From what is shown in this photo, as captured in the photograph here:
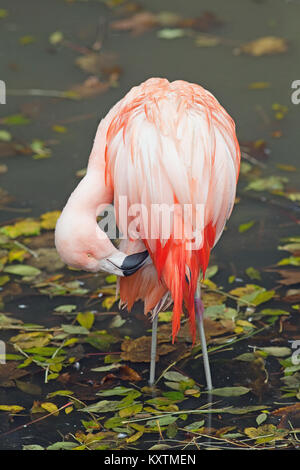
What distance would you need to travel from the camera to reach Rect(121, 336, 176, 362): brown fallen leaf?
3.60 metres

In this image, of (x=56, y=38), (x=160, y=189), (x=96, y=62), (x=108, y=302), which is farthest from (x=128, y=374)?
(x=56, y=38)

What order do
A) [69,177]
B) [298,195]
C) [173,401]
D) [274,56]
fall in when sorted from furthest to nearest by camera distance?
[274,56] → [69,177] → [298,195] → [173,401]

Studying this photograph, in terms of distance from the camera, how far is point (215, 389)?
3365 millimetres

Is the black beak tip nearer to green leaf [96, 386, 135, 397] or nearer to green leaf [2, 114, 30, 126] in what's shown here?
green leaf [96, 386, 135, 397]

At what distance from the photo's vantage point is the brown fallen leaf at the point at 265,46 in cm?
616

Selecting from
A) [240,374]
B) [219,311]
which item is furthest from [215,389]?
[219,311]

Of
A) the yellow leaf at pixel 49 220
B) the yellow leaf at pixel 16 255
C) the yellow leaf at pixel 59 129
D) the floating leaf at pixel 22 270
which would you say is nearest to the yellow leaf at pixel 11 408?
the floating leaf at pixel 22 270

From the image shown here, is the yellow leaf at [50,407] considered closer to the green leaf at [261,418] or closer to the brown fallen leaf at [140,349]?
the brown fallen leaf at [140,349]

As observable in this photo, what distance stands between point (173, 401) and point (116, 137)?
3.89 feet

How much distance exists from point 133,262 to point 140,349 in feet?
2.17

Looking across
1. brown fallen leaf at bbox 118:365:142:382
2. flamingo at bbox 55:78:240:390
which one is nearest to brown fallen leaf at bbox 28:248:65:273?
brown fallen leaf at bbox 118:365:142:382

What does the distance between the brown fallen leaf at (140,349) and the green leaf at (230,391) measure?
0.39m

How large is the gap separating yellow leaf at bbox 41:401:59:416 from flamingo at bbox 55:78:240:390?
65 centimetres

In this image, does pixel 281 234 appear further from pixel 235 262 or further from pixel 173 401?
pixel 173 401
